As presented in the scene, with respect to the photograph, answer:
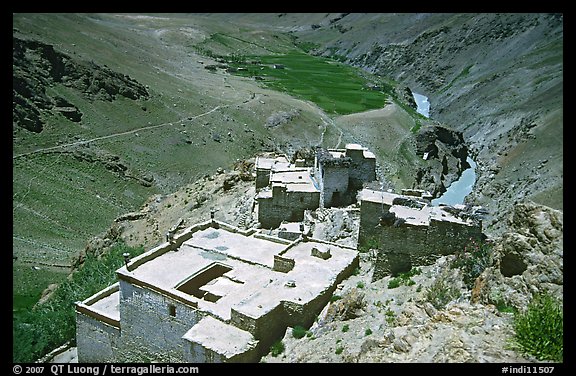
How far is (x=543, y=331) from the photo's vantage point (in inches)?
434

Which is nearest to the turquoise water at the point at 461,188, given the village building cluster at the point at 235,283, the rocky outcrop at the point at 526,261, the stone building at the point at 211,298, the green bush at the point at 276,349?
the village building cluster at the point at 235,283

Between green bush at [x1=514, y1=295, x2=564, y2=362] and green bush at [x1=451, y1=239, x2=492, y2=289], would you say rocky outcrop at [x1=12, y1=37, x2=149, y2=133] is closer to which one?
green bush at [x1=451, y1=239, x2=492, y2=289]

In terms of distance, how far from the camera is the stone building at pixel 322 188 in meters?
31.7

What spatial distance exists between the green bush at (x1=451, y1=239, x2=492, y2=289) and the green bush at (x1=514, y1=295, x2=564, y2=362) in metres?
3.73

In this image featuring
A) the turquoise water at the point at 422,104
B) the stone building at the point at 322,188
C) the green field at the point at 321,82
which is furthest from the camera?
the turquoise water at the point at 422,104

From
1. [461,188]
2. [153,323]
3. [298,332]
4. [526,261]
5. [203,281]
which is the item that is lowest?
[461,188]

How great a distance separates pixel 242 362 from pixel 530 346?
340 inches

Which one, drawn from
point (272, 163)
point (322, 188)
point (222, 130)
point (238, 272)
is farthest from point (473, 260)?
point (222, 130)

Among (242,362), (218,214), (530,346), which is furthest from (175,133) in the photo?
(530,346)

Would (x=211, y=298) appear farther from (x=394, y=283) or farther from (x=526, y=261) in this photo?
(x=526, y=261)

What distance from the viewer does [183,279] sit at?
21.3 m

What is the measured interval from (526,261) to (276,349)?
786 centimetres

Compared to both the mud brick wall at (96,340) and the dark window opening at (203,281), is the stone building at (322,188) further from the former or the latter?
the mud brick wall at (96,340)

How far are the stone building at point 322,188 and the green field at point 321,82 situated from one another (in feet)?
207
